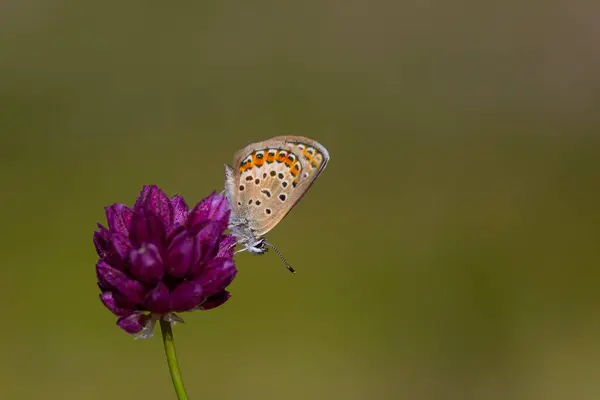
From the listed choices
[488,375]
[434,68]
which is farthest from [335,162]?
[488,375]

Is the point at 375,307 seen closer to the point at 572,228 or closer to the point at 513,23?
the point at 572,228

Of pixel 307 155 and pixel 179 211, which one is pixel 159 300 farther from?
pixel 307 155

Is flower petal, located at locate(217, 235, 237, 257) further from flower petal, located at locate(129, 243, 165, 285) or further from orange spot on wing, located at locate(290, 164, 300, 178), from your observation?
orange spot on wing, located at locate(290, 164, 300, 178)

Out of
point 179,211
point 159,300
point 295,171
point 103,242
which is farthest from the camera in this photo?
point 295,171

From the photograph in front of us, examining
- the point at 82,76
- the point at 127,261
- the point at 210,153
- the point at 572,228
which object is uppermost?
the point at 127,261

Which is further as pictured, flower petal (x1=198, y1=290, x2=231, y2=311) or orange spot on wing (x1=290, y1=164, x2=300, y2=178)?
orange spot on wing (x1=290, y1=164, x2=300, y2=178)

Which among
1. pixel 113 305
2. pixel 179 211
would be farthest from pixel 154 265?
pixel 179 211

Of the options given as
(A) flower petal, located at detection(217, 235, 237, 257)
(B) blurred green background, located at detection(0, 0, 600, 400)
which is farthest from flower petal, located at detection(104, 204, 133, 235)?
(B) blurred green background, located at detection(0, 0, 600, 400)
